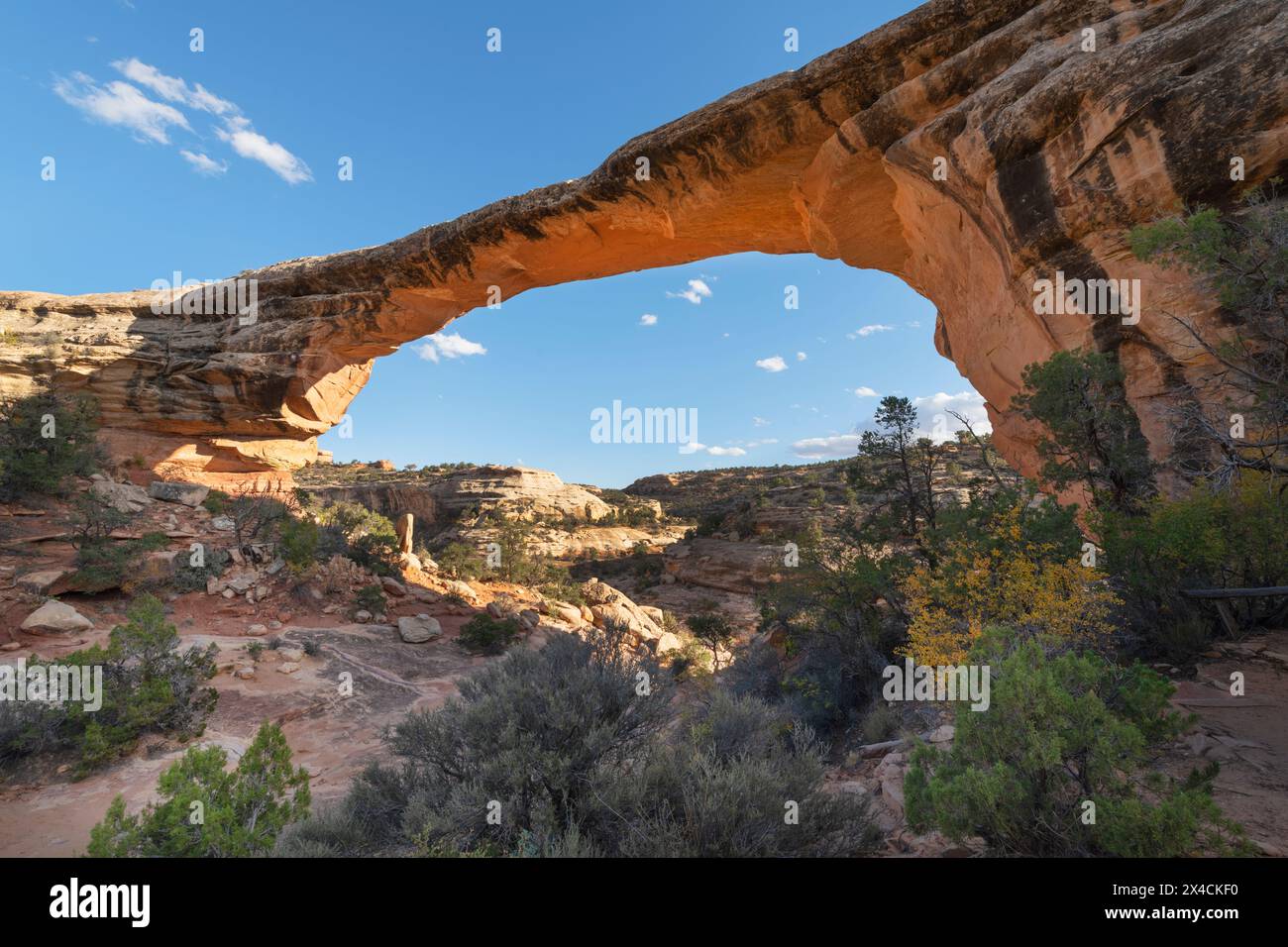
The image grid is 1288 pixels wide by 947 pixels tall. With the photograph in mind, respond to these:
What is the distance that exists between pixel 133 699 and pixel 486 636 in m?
5.95

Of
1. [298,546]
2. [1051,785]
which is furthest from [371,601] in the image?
[1051,785]

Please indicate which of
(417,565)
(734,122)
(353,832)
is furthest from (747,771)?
(417,565)

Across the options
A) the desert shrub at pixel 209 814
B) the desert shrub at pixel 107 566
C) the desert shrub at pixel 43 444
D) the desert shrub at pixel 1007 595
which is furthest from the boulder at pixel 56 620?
the desert shrub at pixel 1007 595

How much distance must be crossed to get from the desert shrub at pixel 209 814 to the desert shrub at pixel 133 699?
14.8 ft

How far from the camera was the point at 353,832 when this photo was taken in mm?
3408

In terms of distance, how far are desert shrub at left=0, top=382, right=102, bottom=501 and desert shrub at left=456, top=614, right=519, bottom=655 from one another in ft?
35.3

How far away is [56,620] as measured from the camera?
809 centimetres

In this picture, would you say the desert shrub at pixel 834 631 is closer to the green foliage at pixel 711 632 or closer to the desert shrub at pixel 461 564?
the green foliage at pixel 711 632

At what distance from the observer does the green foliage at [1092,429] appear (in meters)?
6.13

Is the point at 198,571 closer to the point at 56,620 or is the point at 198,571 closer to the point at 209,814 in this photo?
the point at 56,620

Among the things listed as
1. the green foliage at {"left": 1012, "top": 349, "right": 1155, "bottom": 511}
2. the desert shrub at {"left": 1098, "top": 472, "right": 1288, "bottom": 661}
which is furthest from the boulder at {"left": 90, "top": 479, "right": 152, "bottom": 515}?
the desert shrub at {"left": 1098, "top": 472, "right": 1288, "bottom": 661}

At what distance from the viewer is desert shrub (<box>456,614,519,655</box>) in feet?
36.8
